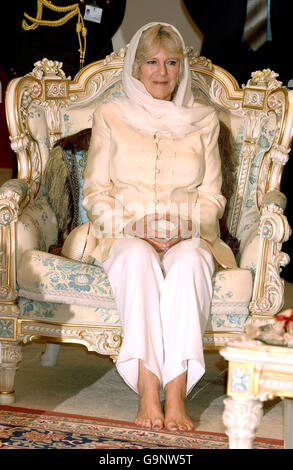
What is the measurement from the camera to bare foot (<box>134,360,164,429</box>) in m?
2.64

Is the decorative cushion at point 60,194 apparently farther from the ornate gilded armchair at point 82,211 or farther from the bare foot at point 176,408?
the bare foot at point 176,408

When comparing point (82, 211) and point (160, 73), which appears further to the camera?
point (82, 211)

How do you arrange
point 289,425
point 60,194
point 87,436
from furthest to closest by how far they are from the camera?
point 60,194 < point 87,436 < point 289,425

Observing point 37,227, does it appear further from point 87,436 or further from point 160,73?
point 87,436

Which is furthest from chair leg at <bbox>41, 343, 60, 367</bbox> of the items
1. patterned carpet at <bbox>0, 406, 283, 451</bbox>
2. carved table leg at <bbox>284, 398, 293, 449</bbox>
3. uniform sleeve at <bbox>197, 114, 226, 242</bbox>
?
carved table leg at <bbox>284, 398, 293, 449</bbox>

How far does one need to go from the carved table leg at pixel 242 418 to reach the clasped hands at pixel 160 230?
102 cm

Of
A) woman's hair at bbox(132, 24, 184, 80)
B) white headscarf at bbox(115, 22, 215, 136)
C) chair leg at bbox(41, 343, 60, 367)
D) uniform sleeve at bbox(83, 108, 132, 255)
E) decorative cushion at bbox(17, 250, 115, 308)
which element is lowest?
chair leg at bbox(41, 343, 60, 367)

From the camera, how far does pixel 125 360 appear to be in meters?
2.73

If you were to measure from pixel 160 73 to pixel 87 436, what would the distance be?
131 centimetres

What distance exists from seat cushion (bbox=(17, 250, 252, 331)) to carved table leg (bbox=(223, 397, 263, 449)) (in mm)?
868

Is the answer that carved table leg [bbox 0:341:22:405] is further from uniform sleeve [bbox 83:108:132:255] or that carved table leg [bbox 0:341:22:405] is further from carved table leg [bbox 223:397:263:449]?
carved table leg [bbox 223:397:263:449]

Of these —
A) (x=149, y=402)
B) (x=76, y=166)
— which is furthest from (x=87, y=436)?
(x=76, y=166)

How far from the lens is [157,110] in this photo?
10.5ft

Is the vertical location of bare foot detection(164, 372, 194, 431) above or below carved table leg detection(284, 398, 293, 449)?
below
